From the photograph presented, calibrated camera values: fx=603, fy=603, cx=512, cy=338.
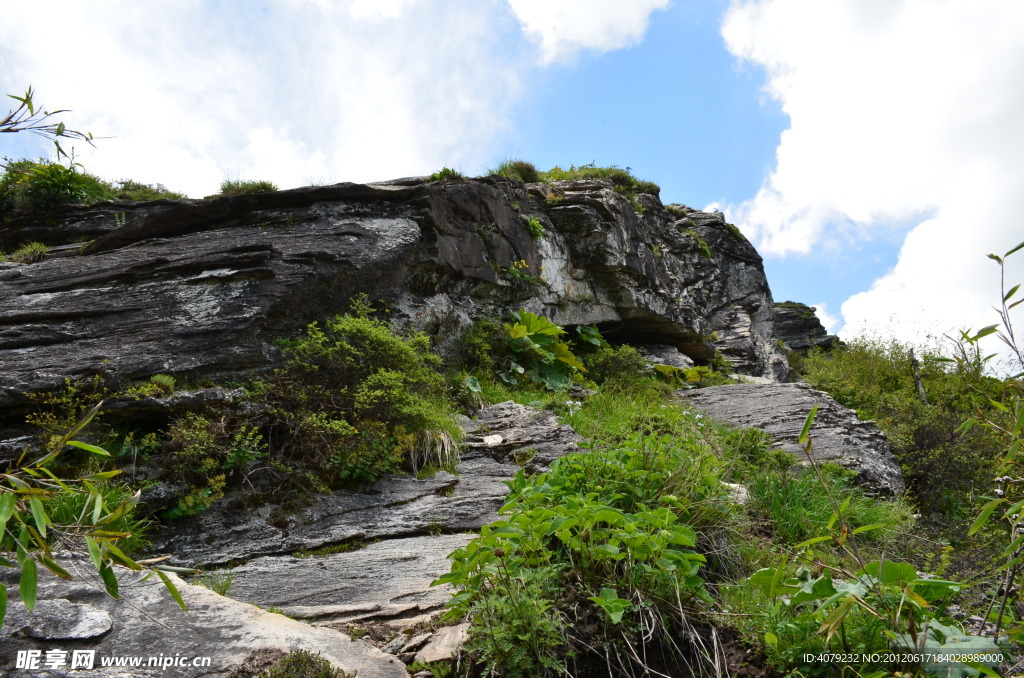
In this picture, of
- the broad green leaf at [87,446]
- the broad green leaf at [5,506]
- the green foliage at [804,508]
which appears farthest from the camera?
the green foliage at [804,508]

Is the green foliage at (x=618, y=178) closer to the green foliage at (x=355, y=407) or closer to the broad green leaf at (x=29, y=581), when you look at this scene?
the green foliage at (x=355, y=407)

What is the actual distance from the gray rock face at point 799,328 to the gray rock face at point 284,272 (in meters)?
14.9

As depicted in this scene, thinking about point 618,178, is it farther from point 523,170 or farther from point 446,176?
point 446,176

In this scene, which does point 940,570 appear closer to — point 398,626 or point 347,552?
point 398,626

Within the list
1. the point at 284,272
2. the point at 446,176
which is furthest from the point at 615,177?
the point at 284,272

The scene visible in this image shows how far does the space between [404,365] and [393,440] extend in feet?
3.74

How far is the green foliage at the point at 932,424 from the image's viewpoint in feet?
29.6

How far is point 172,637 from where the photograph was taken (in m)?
3.20

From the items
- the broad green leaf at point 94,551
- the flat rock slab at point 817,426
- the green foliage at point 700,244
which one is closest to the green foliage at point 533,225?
the flat rock slab at point 817,426

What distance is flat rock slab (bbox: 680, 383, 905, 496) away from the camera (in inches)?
320

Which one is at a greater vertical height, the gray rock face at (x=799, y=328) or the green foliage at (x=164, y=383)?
the gray rock face at (x=799, y=328)

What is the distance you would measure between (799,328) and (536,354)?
20.5m

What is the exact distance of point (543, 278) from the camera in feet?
40.2

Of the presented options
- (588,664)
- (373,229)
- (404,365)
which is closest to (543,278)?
(373,229)
